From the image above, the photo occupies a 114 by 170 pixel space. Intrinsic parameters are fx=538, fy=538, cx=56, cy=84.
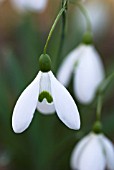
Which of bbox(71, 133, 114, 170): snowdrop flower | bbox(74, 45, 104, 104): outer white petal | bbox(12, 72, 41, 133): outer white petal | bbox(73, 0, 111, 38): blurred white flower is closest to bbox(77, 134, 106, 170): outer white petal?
bbox(71, 133, 114, 170): snowdrop flower

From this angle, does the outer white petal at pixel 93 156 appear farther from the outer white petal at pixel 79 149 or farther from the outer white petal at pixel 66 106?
the outer white petal at pixel 66 106

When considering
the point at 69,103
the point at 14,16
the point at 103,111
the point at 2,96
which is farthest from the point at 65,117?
the point at 14,16

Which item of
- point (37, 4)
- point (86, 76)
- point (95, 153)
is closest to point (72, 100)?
point (95, 153)

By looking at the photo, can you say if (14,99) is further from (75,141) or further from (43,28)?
(43,28)

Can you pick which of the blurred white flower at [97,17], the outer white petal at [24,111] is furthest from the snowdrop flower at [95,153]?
the blurred white flower at [97,17]

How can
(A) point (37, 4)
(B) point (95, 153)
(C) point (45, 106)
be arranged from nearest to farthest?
(C) point (45, 106) → (B) point (95, 153) → (A) point (37, 4)

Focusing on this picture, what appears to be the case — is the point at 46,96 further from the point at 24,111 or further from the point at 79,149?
the point at 79,149
